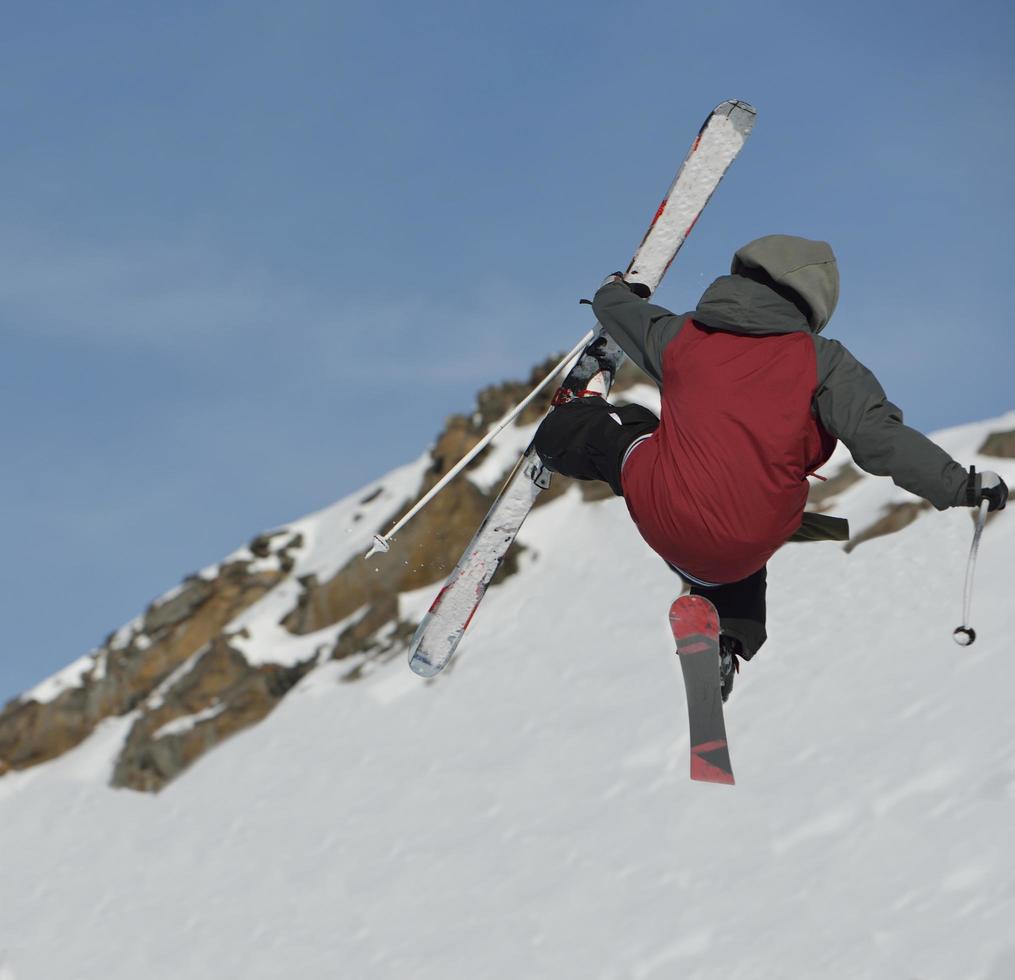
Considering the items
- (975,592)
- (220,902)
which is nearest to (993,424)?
(975,592)

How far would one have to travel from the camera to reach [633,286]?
4512 millimetres

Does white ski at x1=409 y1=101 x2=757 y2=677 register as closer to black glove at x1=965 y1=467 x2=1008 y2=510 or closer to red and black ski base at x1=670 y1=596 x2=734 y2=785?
red and black ski base at x1=670 y1=596 x2=734 y2=785

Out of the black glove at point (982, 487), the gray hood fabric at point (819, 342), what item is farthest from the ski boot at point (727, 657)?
the black glove at point (982, 487)

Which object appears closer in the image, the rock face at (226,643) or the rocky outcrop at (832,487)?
the rocky outcrop at (832,487)

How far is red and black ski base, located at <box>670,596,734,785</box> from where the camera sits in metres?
4.19

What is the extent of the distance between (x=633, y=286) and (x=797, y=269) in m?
0.82

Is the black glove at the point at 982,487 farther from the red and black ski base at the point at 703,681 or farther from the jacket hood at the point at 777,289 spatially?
the red and black ski base at the point at 703,681

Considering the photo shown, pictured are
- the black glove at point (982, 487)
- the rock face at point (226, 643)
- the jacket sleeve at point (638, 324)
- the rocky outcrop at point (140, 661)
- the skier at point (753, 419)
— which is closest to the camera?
the black glove at point (982, 487)

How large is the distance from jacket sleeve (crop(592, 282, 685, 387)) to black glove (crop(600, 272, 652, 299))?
4.0 inches

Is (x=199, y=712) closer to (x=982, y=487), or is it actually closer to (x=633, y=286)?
(x=633, y=286)

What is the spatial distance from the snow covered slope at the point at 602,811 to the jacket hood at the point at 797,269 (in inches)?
224

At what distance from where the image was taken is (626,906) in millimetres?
10406

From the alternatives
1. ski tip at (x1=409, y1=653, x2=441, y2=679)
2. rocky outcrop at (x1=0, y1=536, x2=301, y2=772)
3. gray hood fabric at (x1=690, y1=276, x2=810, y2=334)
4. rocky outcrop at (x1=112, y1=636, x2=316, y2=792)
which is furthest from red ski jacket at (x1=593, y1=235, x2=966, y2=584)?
rocky outcrop at (x1=0, y1=536, x2=301, y2=772)

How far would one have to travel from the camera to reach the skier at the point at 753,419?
12.2 ft
